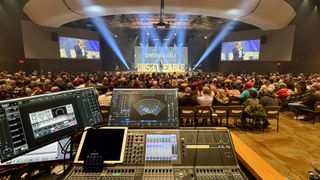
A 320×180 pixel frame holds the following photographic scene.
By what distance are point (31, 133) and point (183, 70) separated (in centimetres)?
1984

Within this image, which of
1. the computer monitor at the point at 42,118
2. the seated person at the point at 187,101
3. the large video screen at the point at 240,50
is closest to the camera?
the computer monitor at the point at 42,118

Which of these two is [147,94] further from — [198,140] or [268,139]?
[268,139]

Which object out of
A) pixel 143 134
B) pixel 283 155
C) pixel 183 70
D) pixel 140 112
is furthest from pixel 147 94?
pixel 183 70

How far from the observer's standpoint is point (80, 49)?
16.7 metres

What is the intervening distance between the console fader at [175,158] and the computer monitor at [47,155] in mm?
169

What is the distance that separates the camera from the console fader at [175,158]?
125cm

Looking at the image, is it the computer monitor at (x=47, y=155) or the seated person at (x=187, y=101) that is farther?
the seated person at (x=187, y=101)

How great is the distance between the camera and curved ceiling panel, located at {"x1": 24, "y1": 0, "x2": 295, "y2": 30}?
880cm

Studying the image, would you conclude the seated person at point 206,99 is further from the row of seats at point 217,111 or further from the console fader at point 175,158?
the console fader at point 175,158

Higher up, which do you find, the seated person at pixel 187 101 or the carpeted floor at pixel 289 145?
the seated person at pixel 187 101

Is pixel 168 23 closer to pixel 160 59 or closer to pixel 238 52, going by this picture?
pixel 160 59

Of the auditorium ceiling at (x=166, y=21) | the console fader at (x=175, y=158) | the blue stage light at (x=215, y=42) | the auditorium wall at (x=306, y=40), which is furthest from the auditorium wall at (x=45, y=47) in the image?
the auditorium wall at (x=306, y=40)

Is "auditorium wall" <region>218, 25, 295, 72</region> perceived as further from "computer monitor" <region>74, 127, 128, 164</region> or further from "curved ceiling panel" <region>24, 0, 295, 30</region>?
"computer monitor" <region>74, 127, 128, 164</region>

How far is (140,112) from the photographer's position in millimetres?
1553
